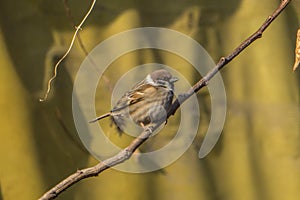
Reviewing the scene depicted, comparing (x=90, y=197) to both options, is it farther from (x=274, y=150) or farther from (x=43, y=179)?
(x=274, y=150)

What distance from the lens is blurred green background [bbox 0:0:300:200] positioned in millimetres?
1849

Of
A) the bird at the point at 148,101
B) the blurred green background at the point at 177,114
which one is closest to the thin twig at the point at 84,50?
the blurred green background at the point at 177,114

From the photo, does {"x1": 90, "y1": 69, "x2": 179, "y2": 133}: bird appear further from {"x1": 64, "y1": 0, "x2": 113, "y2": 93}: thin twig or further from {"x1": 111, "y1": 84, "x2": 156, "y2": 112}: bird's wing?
{"x1": 64, "y1": 0, "x2": 113, "y2": 93}: thin twig

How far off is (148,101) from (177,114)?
46 cm

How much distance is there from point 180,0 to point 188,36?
0.36ft

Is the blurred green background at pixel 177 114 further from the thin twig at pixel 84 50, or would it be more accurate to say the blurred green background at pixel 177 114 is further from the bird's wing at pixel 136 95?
the bird's wing at pixel 136 95

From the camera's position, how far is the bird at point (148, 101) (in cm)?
140

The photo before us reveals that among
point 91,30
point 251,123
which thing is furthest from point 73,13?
point 251,123

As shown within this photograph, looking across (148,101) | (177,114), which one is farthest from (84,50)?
(148,101)

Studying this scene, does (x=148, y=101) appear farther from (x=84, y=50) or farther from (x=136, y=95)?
(x=84, y=50)

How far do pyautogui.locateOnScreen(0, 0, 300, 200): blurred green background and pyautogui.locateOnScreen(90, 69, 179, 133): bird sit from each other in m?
0.38

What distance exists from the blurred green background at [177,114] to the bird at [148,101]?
38 centimetres

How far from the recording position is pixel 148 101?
4.82ft

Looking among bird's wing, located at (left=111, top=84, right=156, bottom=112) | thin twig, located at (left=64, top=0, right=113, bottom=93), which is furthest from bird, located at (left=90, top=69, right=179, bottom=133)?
thin twig, located at (left=64, top=0, right=113, bottom=93)
